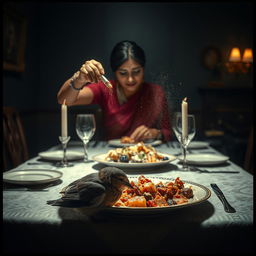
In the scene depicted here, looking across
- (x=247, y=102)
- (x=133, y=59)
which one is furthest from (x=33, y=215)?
(x=247, y=102)

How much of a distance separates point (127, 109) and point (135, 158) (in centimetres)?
123

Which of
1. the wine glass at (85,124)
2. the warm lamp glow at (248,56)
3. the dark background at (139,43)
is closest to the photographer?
the wine glass at (85,124)

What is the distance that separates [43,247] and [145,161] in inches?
24.7

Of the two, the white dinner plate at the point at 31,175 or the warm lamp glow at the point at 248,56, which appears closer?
the white dinner plate at the point at 31,175

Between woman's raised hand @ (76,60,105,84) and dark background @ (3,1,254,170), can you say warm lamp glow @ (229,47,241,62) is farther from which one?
woman's raised hand @ (76,60,105,84)

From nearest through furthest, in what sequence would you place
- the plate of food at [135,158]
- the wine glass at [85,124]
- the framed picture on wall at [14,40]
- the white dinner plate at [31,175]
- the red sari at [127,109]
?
the white dinner plate at [31,175], the plate of food at [135,158], the wine glass at [85,124], the red sari at [127,109], the framed picture on wall at [14,40]

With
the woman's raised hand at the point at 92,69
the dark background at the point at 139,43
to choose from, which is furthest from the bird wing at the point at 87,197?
the dark background at the point at 139,43

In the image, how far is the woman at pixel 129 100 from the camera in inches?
82.6

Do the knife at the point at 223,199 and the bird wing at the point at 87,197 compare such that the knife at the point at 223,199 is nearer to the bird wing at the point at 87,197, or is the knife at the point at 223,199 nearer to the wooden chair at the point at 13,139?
the bird wing at the point at 87,197

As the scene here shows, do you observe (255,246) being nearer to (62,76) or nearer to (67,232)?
(67,232)

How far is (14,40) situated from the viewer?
3447 millimetres

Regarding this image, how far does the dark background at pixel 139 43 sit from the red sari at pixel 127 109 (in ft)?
4.61

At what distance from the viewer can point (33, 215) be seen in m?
0.80

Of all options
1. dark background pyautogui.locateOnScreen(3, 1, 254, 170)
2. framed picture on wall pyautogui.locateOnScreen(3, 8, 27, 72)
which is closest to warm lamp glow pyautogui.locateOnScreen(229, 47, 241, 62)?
dark background pyautogui.locateOnScreen(3, 1, 254, 170)
